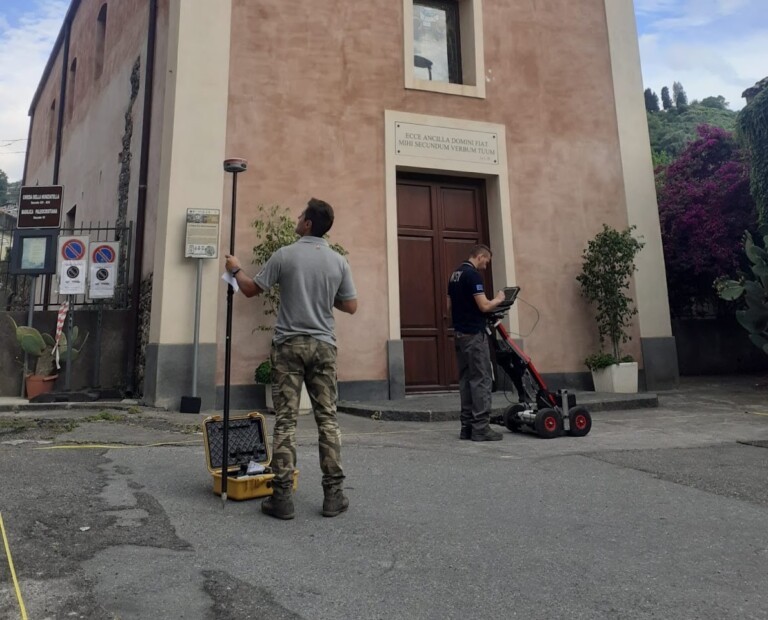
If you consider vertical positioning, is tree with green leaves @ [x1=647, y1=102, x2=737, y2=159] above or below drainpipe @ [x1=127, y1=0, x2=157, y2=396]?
above

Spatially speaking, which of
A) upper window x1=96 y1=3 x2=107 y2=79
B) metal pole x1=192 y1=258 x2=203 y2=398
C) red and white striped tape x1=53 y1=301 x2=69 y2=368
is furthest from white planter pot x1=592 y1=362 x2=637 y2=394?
upper window x1=96 y1=3 x2=107 y2=79

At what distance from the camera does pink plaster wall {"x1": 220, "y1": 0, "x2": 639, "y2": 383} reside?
8.26 m

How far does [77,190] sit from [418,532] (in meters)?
14.6

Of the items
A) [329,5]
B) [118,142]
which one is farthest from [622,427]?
[118,142]

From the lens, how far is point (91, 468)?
4012 mm

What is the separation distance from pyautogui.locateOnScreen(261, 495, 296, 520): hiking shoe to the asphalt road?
0.05 meters

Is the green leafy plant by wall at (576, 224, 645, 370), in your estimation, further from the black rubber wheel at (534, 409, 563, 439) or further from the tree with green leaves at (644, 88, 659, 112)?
the tree with green leaves at (644, 88, 659, 112)

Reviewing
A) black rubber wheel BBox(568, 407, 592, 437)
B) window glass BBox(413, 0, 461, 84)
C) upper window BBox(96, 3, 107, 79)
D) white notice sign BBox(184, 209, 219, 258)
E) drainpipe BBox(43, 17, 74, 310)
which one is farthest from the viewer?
drainpipe BBox(43, 17, 74, 310)

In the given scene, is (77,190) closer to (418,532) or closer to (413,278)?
(413,278)

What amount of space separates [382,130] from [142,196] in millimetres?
3831

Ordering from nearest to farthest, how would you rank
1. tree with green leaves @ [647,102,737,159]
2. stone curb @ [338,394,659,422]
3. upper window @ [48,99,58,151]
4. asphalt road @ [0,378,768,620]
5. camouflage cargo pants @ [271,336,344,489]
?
asphalt road @ [0,378,768,620] < camouflage cargo pants @ [271,336,344,489] < stone curb @ [338,394,659,422] < upper window @ [48,99,58,151] < tree with green leaves @ [647,102,737,159]

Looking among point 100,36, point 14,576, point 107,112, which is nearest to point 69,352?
point 107,112

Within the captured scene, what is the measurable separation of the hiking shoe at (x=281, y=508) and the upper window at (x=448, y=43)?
777cm

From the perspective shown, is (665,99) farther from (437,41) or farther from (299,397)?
(299,397)
